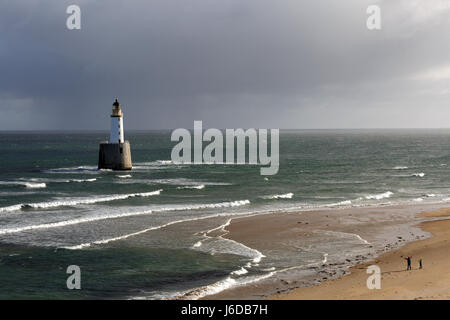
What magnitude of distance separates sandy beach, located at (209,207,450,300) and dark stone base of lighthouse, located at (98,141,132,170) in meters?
35.0

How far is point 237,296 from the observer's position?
1867 centimetres

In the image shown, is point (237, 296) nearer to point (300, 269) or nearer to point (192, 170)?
point (300, 269)

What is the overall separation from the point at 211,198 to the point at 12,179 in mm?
26253

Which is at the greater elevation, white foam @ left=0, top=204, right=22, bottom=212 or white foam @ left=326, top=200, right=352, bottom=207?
white foam @ left=0, top=204, right=22, bottom=212

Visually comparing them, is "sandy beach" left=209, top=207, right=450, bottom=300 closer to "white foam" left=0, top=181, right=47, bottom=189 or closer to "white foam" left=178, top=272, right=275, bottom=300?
"white foam" left=178, top=272, right=275, bottom=300

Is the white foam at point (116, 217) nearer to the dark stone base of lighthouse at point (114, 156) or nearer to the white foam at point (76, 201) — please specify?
the white foam at point (76, 201)

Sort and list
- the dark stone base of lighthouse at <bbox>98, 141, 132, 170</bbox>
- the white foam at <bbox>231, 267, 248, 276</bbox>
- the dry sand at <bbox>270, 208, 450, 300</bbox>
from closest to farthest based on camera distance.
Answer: the dry sand at <bbox>270, 208, 450, 300</bbox> → the white foam at <bbox>231, 267, 248, 276</bbox> → the dark stone base of lighthouse at <bbox>98, 141, 132, 170</bbox>

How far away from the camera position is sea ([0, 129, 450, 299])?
2091cm

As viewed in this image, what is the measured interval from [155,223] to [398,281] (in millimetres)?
16702

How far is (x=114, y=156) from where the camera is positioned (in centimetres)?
6462

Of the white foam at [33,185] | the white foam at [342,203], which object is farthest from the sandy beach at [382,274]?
the white foam at [33,185]

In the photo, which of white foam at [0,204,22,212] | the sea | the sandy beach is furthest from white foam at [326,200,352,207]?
white foam at [0,204,22,212]

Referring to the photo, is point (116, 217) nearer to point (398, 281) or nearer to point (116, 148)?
point (398, 281)
